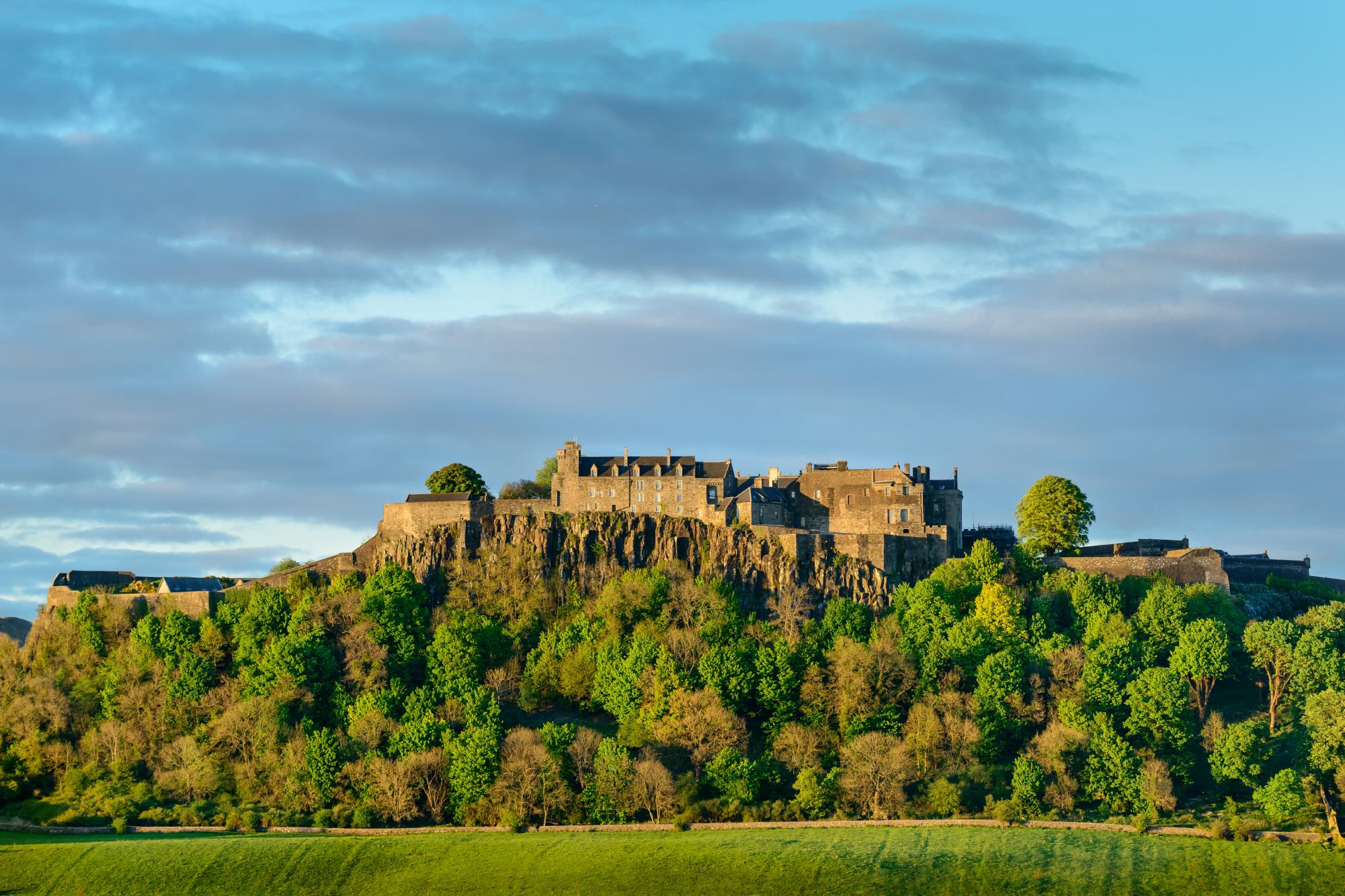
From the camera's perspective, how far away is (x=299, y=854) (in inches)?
4252

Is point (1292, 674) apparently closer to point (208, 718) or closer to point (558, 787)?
point (558, 787)

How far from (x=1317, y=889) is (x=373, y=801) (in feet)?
162

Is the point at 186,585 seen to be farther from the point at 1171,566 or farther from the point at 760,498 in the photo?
the point at 1171,566

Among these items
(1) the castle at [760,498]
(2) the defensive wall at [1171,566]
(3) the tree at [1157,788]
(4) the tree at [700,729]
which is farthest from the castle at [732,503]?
(3) the tree at [1157,788]

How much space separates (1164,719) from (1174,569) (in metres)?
18.1

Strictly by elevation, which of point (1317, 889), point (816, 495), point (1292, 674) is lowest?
point (1317, 889)

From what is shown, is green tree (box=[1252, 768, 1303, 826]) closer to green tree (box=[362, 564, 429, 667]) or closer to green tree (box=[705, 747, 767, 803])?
green tree (box=[705, 747, 767, 803])

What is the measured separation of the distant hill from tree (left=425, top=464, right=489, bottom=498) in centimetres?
4262

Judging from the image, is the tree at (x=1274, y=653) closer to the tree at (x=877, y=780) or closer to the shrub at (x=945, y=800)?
the shrub at (x=945, y=800)

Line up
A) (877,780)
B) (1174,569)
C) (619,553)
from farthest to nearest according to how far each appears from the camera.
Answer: (1174,569)
(619,553)
(877,780)

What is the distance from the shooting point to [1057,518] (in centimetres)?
13838

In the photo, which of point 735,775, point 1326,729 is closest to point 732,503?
point 735,775

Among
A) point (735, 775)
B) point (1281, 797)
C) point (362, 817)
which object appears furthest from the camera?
point (735, 775)

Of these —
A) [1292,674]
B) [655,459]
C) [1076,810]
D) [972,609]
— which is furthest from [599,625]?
[1292,674]
